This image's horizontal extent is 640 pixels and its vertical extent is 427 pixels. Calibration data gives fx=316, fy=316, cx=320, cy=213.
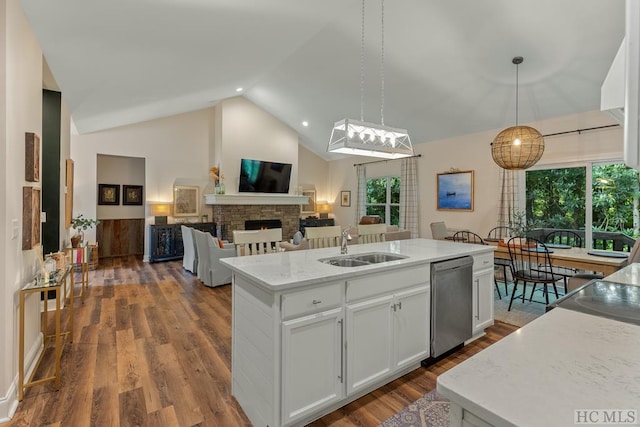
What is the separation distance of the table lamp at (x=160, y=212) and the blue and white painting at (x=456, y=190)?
628cm

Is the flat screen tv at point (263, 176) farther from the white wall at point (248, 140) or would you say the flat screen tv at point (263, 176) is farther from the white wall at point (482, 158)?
the white wall at point (482, 158)

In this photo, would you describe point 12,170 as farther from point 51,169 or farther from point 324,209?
point 324,209

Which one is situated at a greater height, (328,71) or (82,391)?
(328,71)

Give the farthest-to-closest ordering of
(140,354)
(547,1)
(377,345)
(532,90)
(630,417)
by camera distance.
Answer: (532,90) → (547,1) → (140,354) → (377,345) → (630,417)

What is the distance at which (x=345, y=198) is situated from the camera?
953 cm

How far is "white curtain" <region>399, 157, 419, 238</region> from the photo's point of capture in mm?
7293

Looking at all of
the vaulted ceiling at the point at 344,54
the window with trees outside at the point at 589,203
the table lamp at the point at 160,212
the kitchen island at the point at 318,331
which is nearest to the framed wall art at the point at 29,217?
the vaulted ceiling at the point at 344,54

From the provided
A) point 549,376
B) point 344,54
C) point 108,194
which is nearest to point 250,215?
point 108,194

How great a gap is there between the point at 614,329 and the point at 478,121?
5.46 meters

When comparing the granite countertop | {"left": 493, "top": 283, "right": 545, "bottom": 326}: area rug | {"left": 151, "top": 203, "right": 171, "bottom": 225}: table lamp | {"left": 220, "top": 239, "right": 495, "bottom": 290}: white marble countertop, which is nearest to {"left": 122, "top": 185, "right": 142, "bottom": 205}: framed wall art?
{"left": 151, "top": 203, "right": 171, "bottom": 225}: table lamp

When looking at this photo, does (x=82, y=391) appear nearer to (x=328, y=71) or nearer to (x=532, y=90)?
(x=328, y=71)

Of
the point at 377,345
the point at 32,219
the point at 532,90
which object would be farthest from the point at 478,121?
the point at 32,219

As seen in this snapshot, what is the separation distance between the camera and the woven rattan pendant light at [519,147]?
3.49m

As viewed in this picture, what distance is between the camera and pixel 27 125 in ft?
7.93
